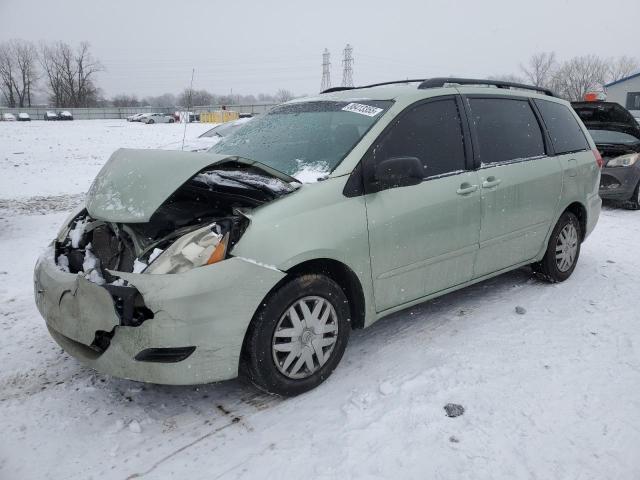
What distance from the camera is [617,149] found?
337 inches

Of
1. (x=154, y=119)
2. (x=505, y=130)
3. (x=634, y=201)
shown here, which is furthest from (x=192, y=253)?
(x=154, y=119)

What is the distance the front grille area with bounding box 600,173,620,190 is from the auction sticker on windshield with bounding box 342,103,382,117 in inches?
264

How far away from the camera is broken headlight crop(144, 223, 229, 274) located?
246 cm

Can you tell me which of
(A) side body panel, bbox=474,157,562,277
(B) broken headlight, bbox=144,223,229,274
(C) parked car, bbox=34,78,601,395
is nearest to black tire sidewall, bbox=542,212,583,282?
(A) side body panel, bbox=474,157,562,277

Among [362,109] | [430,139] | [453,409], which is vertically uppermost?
[362,109]

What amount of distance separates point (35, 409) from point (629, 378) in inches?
136

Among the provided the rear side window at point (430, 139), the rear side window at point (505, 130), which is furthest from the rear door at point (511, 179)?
the rear side window at point (430, 139)

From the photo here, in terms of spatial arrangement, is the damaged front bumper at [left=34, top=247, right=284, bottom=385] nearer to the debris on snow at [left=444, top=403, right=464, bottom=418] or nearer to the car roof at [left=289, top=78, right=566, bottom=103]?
the debris on snow at [left=444, top=403, right=464, bottom=418]

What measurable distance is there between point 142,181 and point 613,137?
8900 mm

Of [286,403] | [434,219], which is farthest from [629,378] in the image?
[286,403]

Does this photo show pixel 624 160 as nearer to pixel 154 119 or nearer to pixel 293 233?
pixel 293 233

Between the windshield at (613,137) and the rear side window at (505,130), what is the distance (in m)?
5.51

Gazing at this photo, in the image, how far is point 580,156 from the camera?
470 cm

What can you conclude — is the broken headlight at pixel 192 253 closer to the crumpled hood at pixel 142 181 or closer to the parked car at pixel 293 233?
the parked car at pixel 293 233
